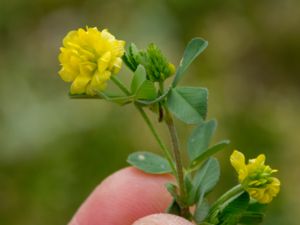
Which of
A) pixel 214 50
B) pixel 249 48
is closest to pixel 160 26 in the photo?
pixel 214 50

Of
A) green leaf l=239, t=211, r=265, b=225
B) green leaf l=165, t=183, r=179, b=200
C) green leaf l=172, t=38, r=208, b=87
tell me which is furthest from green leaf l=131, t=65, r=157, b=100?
green leaf l=239, t=211, r=265, b=225

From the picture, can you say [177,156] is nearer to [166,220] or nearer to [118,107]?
[166,220]

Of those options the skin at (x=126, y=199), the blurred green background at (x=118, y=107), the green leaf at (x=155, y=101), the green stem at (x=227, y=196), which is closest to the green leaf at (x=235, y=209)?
the green stem at (x=227, y=196)

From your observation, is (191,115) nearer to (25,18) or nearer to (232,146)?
(232,146)

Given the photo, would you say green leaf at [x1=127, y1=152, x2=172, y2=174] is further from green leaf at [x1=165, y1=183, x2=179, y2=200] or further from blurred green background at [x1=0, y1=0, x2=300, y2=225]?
blurred green background at [x1=0, y1=0, x2=300, y2=225]

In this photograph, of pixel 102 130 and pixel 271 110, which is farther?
pixel 271 110

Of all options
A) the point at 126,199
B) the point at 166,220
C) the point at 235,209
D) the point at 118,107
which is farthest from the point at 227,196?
the point at 118,107

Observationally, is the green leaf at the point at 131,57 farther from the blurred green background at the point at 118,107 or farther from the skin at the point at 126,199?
the blurred green background at the point at 118,107
